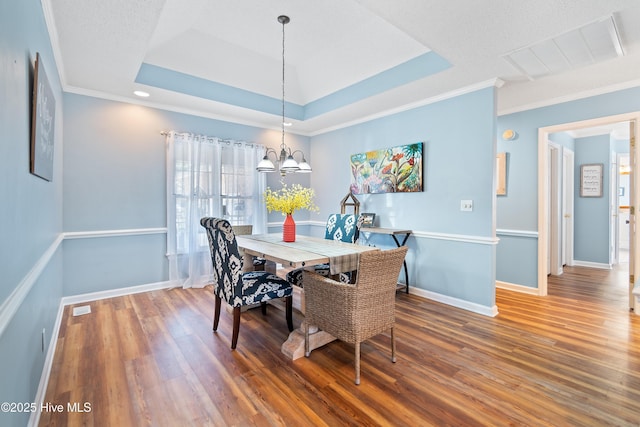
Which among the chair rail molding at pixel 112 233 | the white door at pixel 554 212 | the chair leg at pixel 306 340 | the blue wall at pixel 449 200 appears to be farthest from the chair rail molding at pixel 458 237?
the chair rail molding at pixel 112 233

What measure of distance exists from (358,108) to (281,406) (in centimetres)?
353

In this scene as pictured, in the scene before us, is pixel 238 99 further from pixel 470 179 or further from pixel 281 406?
pixel 281 406

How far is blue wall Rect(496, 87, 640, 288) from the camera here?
12.3ft

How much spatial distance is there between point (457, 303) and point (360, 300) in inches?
78.3

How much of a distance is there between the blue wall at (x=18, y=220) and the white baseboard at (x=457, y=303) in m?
3.54

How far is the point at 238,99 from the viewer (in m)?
4.05

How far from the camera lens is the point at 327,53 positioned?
12.1 ft

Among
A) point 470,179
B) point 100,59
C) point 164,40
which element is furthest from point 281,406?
point 164,40

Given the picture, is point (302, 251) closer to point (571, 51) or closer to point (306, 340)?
point (306, 340)

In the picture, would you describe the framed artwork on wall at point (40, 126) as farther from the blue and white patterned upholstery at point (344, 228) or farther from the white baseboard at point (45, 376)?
the blue and white patterned upholstery at point (344, 228)

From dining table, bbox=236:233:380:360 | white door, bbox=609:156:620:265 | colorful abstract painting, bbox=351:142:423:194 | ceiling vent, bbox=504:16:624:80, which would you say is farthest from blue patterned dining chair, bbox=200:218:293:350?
white door, bbox=609:156:620:265

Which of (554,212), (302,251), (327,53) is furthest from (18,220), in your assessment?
(554,212)

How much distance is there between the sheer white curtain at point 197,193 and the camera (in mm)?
3977

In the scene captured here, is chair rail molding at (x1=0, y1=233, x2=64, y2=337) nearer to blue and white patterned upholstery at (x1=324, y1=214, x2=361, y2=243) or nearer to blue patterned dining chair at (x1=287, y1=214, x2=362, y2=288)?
blue patterned dining chair at (x1=287, y1=214, x2=362, y2=288)
